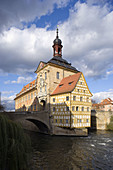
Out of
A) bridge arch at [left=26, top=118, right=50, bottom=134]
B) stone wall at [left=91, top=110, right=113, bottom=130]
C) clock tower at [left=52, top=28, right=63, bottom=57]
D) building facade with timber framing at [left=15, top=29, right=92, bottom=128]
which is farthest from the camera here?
clock tower at [left=52, top=28, right=63, bottom=57]

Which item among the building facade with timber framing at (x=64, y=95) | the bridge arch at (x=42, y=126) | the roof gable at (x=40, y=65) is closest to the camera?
the building facade with timber framing at (x=64, y=95)

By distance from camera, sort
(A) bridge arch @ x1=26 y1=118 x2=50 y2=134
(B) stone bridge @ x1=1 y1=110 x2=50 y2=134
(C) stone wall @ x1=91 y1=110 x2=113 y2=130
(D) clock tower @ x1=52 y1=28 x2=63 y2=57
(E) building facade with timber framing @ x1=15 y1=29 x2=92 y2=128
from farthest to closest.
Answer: (D) clock tower @ x1=52 y1=28 x2=63 y2=57
(C) stone wall @ x1=91 y1=110 x2=113 y2=130
(A) bridge arch @ x1=26 y1=118 x2=50 y2=134
(E) building facade with timber framing @ x1=15 y1=29 x2=92 y2=128
(B) stone bridge @ x1=1 y1=110 x2=50 y2=134

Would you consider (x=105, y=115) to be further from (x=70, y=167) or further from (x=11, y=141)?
(x=11, y=141)

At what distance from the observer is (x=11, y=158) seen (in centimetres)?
521

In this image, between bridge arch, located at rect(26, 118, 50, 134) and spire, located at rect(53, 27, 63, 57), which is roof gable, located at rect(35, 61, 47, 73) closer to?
spire, located at rect(53, 27, 63, 57)

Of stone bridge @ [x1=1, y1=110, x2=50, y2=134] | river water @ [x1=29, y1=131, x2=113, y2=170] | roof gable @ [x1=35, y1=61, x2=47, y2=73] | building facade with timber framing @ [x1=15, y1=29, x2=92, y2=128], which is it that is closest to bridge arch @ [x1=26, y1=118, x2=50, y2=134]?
stone bridge @ [x1=1, y1=110, x2=50, y2=134]

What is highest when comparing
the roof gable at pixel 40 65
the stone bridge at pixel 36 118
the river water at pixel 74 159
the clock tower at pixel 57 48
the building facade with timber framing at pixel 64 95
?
the clock tower at pixel 57 48

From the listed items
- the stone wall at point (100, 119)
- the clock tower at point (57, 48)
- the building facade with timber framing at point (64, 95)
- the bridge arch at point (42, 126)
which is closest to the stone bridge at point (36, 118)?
the bridge arch at point (42, 126)

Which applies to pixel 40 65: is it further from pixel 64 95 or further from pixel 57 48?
pixel 64 95

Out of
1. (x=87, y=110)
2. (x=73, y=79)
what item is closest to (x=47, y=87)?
(x=73, y=79)

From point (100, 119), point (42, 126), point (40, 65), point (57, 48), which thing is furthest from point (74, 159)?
point (57, 48)

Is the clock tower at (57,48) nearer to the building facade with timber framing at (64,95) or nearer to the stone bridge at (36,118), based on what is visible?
the building facade with timber framing at (64,95)

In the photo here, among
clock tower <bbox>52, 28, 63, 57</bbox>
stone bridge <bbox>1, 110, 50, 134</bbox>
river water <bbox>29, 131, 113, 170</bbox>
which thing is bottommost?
river water <bbox>29, 131, 113, 170</bbox>

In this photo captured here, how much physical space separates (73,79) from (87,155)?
42.6ft
